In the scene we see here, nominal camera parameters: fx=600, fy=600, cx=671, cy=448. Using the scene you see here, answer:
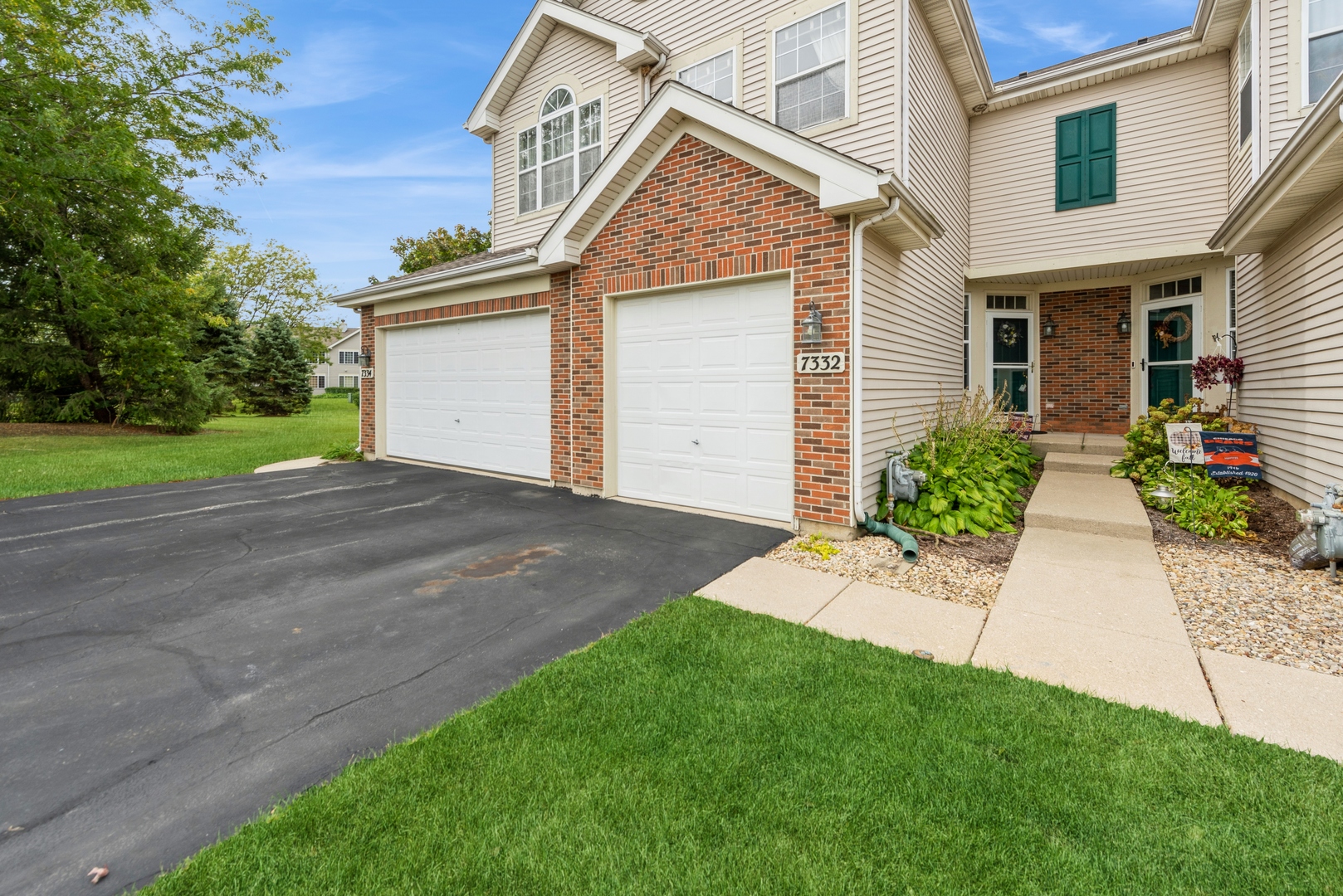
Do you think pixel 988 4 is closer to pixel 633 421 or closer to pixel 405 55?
pixel 633 421

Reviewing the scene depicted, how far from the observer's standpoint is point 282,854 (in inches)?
71.1

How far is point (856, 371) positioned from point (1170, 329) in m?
7.36

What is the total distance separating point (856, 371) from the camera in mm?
5445

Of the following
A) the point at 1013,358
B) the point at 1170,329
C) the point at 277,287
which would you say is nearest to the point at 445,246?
the point at 277,287

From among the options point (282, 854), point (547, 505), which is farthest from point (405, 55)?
point (282, 854)

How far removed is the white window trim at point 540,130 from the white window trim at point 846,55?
2.88 m

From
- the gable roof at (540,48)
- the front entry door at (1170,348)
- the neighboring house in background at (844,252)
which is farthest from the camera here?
the gable roof at (540,48)

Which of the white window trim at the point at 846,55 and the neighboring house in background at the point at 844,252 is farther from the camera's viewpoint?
the white window trim at the point at 846,55

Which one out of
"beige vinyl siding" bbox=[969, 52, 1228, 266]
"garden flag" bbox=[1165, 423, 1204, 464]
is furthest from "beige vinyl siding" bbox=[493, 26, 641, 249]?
"garden flag" bbox=[1165, 423, 1204, 464]

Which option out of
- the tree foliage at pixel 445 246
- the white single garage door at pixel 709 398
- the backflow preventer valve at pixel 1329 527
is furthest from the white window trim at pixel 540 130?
the tree foliage at pixel 445 246

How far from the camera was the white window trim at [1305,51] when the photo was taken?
663 centimetres

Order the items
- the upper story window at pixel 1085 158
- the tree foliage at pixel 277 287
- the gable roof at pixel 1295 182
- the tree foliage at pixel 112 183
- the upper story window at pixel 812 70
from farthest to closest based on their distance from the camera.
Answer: the tree foliage at pixel 277 287
the tree foliage at pixel 112 183
the upper story window at pixel 1085 158
the upper story window at pixel 812 70
the gable roof at pixel 1295 182

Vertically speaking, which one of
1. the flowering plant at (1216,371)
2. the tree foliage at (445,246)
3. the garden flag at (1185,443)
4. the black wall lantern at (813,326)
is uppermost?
the tree foliage at (445,246)

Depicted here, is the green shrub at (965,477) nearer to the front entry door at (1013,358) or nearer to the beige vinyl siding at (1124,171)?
the front entry door at (1013,358)
